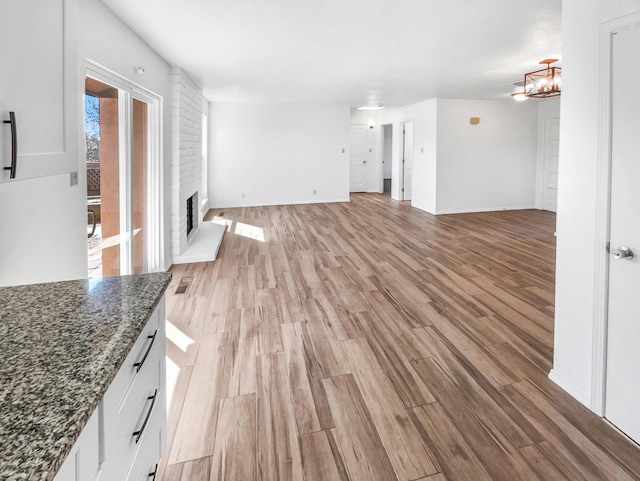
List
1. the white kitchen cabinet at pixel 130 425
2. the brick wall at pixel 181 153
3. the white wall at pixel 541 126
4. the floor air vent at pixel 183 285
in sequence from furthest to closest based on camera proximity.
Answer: the white wall at pixel 541 126 < the brick wall at pixel 181 153 < the floor air vent at pixel 183 285 < the white kitchen cabinet at pixel 130 425

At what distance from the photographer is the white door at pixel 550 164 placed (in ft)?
26.7

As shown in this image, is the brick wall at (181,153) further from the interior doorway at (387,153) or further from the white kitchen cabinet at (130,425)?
the interior doorway at (387,153)

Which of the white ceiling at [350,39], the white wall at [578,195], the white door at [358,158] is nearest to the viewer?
the white wall at [578,195]

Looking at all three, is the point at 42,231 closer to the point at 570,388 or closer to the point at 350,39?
the point at 570,388

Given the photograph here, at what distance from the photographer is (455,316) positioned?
3086mm

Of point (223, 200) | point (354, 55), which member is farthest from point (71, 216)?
point (223, 200)

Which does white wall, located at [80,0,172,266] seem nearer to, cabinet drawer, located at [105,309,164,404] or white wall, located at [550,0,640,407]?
cabinet drawer, located at [105,309,164,404]

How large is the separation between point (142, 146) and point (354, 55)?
2.54 m

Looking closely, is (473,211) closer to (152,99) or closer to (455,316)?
(455,316)

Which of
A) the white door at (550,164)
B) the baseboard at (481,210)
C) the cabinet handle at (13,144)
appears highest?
the white door at (550,164)

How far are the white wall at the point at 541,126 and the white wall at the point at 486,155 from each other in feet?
0.32

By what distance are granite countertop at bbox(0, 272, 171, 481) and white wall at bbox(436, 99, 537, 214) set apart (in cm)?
753

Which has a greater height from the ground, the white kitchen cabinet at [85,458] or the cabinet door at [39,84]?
the cabinet door at [39,84]

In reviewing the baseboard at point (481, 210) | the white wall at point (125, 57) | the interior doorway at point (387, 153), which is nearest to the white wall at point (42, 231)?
the white wall at point (125, 57)
